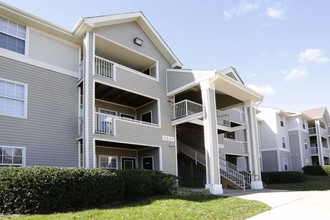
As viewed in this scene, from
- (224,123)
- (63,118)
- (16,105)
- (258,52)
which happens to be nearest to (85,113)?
(63,118)

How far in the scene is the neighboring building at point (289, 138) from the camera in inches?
1369

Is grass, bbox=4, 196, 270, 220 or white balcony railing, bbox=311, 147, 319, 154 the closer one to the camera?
grass, bbox=4, 196, 270, 220

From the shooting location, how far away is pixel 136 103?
19594mm

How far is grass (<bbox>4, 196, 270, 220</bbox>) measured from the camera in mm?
8633

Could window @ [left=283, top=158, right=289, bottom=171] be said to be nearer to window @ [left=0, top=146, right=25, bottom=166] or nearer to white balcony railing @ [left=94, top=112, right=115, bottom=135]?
white balcony railing @ [left=94, top=112, right=115, bottom=135]

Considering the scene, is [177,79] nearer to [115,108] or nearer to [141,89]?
[141,89]

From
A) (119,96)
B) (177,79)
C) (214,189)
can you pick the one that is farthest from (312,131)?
(119,96)

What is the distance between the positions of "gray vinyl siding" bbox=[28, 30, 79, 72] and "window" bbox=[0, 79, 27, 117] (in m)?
1.80

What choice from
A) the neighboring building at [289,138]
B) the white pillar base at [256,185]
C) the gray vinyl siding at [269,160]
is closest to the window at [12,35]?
the white pillar base at [256,185]

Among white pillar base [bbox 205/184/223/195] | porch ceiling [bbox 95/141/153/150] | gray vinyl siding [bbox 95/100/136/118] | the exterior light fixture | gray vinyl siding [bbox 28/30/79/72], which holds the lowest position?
white pillar base [bbox 205/184/223/195]

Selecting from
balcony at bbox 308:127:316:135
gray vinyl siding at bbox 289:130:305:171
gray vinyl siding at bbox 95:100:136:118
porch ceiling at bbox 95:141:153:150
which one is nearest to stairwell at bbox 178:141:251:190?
porch ceiling at bbox 95:141:153:150

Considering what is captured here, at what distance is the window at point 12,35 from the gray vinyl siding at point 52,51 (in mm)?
371

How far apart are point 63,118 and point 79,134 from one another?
45.3 inches

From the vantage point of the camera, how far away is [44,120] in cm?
1377
